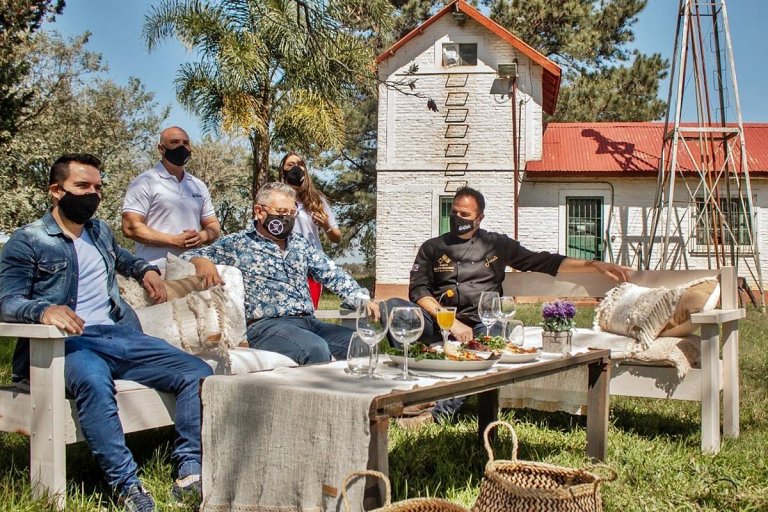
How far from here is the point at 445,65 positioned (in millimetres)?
19547

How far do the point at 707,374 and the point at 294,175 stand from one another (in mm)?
3088

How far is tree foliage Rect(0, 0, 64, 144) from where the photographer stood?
10.0m

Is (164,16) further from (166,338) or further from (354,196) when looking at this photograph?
(354,196)

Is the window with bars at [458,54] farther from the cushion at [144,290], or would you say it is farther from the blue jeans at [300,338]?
the cushion at [144,290]

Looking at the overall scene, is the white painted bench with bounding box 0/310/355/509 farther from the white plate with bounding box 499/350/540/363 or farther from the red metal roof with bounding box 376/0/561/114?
the red metal roof with bounding box 376/0/561/114

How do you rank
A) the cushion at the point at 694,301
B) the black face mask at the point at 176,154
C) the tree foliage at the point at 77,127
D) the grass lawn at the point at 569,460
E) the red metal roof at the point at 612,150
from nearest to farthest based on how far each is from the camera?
the grass lawn at the point at 569,460
the cushion at the point at 694,301
the black face mask at the point at 176,154
the red metal roof at the point at 612,150
the tree foliage at the point at 77,127

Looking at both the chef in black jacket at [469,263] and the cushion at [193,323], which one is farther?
the chef in black jacket at [469,263]

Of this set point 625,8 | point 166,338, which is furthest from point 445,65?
point 166,338

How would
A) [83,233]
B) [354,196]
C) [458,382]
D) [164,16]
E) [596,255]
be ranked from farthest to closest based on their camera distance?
[354,196] → [596,255] → [164,16] → [83,233] → [458,382]

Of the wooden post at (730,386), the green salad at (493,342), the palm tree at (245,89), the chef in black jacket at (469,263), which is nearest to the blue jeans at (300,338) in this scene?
the chef in black jacket at (469,263)

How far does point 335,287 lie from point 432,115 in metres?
15.3

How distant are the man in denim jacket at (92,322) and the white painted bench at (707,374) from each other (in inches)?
87.0

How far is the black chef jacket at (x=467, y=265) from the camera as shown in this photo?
518cm

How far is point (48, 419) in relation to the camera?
117 inches
